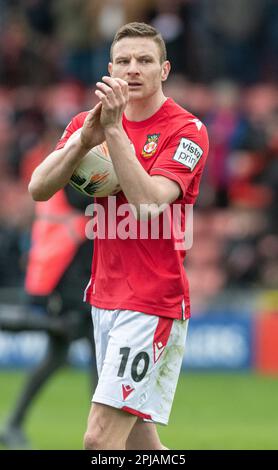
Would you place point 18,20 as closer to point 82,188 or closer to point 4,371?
point 4,371

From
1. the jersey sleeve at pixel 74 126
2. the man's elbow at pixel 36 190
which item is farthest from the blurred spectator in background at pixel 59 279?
the man's elbow at pixel 36 190

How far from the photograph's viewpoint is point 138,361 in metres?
5.90

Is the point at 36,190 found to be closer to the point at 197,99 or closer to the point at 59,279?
the point at 59,279

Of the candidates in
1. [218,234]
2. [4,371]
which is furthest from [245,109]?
[4,371]

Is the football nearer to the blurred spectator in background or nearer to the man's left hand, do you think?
the man's left hand

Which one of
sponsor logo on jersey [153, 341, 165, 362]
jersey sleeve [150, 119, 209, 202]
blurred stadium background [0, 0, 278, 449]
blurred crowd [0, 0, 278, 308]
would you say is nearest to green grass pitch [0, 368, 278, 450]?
blurred stadium background [0, 0, 278, 449]

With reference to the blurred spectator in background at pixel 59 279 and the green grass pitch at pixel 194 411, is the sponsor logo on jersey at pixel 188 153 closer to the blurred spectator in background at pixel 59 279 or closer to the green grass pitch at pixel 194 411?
the green grass pitch at pixel 194 411

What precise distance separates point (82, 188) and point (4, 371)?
27.0 feet

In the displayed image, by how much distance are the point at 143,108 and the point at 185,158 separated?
389 millimetres

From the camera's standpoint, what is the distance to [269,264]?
14531 millimetres

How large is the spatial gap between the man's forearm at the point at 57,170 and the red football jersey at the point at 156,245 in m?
0.23

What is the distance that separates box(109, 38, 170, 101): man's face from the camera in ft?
19.6
